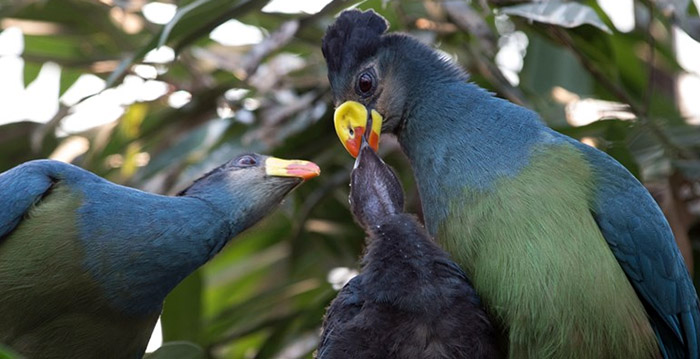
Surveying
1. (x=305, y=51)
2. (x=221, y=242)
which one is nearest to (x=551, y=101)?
(x=305, y=51)

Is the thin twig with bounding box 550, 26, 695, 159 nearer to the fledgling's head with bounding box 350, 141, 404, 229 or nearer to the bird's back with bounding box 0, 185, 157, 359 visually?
the fledgling's head with bounding box 350, 141, 404, 229

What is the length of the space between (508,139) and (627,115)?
131 centimetres

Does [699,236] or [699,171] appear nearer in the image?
[699,171]

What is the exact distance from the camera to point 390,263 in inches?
108

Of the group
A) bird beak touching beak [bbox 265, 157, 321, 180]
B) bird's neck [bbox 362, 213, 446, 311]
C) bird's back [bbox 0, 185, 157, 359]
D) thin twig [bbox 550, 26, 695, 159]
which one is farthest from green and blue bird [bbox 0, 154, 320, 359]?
thin twig [bbox 550, 26, 695, 159]

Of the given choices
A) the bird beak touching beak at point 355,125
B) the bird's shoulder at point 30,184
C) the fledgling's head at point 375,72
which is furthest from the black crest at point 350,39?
the bird's shoulder at point 30,184

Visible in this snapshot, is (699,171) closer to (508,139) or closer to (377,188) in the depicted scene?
(508,139)

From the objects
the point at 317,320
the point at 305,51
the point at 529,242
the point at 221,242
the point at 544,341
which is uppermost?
the point at 529,242

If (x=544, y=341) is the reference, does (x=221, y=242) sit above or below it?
below

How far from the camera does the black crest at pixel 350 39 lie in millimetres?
3297

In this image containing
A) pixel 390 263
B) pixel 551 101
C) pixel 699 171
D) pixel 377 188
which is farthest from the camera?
pixel 551 101

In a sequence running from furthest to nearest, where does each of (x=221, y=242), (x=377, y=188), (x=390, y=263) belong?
1. (x=221, y=242)
2. (x=377, y=188)
3. (x=390, y=263)

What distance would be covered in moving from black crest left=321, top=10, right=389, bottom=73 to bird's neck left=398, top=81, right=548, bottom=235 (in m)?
0.23

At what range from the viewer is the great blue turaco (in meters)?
2.68
